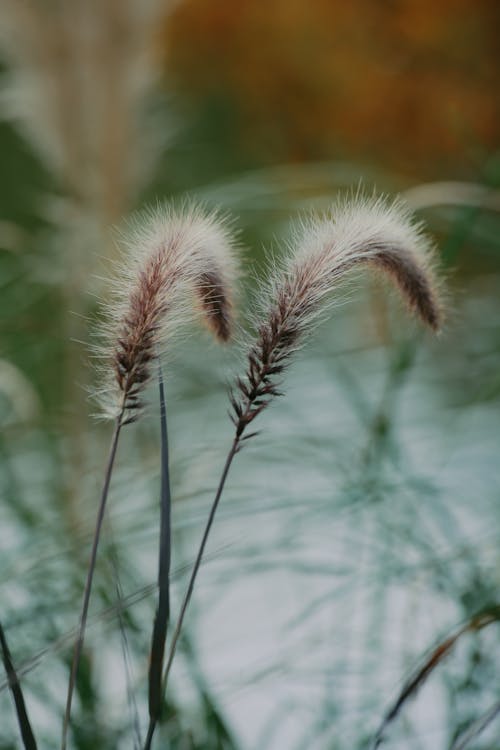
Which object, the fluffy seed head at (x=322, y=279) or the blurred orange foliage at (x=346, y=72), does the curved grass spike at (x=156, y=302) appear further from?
the blurred orange foliage at (x=346, y=72)

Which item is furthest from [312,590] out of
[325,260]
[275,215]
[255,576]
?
[275,215]

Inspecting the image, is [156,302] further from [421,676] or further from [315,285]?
[421,676]

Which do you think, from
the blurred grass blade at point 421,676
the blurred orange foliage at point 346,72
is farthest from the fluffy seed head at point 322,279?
the blurred orange foliage at point 346,72

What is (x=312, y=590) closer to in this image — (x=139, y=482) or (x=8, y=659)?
(x=139, y=482)

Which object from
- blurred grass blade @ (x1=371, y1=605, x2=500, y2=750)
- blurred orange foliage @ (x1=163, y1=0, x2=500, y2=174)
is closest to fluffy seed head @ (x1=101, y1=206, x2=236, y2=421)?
blurred grass blade @ (x1=371, y1=605, x2=500, y2=750)

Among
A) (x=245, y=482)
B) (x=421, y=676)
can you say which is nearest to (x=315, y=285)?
(x=421, y=676)

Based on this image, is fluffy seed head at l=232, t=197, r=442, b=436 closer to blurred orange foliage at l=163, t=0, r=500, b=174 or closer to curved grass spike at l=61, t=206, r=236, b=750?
curved grass spike at l=61, t=206, r=236, b=750
